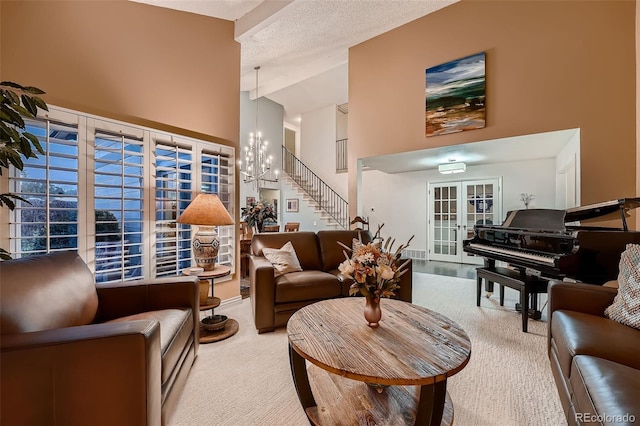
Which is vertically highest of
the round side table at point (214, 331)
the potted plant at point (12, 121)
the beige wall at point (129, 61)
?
the beige wall at point (129, 61)

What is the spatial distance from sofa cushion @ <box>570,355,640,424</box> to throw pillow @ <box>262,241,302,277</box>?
2.38 m

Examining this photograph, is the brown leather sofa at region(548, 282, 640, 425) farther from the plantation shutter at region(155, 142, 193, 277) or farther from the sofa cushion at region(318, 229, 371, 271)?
the plantation shutter at region(155, 142, 193, 277)

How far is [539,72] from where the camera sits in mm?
3490

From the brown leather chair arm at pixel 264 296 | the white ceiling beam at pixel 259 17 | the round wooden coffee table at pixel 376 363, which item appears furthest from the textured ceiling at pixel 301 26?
the round wooden coffee table at pixel 376 363

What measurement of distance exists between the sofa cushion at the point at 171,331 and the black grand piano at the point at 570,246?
10.3 ft

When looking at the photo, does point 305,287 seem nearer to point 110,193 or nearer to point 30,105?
point 110,193

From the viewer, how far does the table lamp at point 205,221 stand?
2656mm

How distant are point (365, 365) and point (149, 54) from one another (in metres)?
3.61

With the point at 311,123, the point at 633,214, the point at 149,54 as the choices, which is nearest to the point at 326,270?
the point at 149,54

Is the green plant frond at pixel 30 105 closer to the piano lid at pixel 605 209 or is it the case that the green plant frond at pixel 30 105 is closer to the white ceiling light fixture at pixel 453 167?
the piano lid at pixel 605 209

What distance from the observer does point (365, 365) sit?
1203mm

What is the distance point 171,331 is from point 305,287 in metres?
1.38

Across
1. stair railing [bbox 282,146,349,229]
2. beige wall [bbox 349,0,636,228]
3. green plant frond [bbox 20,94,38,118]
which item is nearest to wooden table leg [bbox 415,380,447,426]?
green plant frond [bbox 20,94,38,118]

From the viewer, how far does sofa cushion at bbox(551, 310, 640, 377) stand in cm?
132
